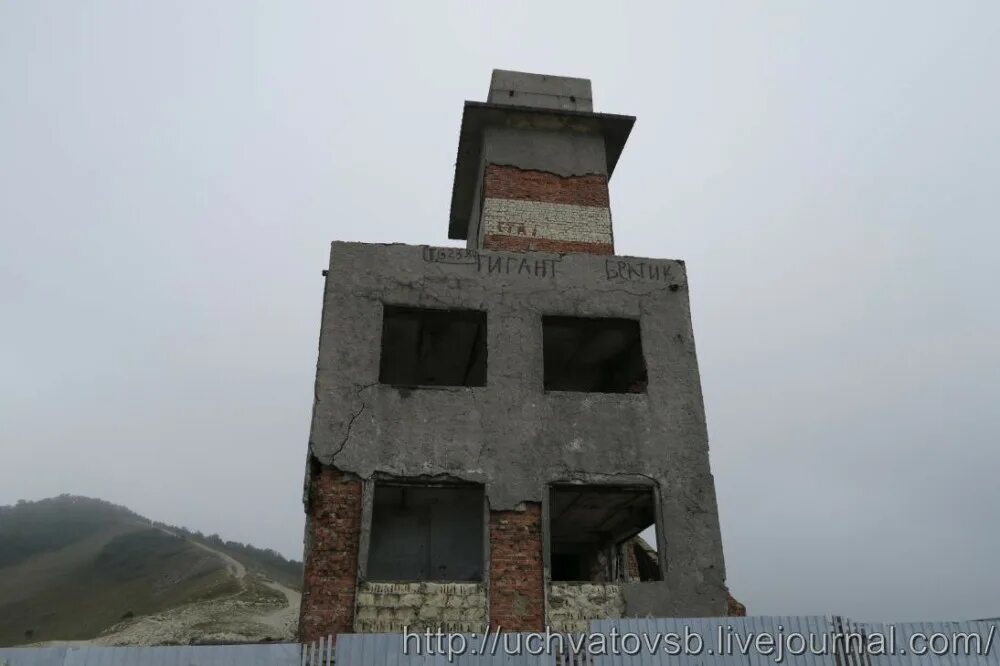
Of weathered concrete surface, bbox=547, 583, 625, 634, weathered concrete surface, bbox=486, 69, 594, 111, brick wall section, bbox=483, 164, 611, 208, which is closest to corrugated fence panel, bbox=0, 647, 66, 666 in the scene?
weathered concrete surface, bbox=547, 583, 625, 634

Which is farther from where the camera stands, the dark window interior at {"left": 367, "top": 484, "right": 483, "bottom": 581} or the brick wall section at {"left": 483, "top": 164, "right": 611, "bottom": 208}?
the brick wall section at {"left": 483, "top": 164, "right": 611, "bottom": 208}

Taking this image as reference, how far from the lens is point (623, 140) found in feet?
46.1

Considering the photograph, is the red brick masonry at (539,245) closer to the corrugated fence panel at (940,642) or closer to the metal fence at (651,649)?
the metal fence at (651,649)

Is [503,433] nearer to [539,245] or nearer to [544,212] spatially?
[539,245]

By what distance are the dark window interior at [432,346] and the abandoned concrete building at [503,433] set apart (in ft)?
0.16

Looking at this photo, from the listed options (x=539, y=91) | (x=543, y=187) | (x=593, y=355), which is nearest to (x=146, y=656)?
(x=593, y=355)

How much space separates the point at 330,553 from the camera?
8414 millimetres

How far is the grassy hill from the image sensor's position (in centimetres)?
3806

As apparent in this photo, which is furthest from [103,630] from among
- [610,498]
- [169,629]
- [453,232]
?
[610,498]

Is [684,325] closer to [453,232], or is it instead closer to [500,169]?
[500,169]

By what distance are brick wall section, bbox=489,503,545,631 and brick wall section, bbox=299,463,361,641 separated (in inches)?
71.1

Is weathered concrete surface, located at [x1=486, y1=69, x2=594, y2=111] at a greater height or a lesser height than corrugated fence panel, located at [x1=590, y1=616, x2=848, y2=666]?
greater

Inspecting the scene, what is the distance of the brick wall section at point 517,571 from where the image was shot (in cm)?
837

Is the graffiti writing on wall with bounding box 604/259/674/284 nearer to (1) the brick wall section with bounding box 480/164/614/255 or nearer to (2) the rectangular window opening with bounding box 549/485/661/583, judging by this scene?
(1) the brick wall section with bounding box 480/164/614/255
